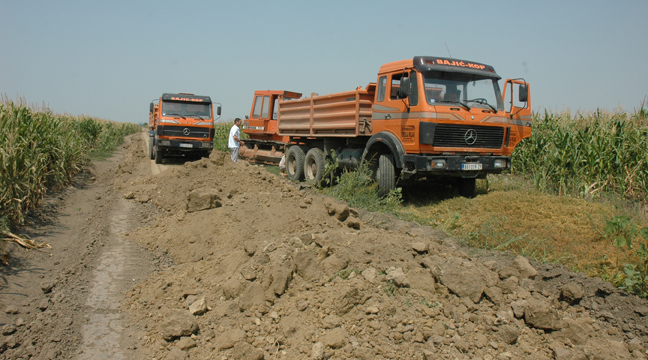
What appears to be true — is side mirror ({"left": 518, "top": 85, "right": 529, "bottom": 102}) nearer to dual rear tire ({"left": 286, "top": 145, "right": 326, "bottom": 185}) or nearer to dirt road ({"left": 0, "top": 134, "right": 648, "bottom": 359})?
dirt road ({"left": 0, "top": 134, "right": 648, "bottom": 359})

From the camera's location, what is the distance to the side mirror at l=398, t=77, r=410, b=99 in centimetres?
781

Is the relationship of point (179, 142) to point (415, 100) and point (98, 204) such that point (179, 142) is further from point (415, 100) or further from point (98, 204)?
point (415, 100)

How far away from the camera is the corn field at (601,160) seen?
889 cm

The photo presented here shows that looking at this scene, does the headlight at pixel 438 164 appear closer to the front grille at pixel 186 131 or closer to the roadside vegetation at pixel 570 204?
the roadside vegetation at pixel 570 204

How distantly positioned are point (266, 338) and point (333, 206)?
2.93 metres

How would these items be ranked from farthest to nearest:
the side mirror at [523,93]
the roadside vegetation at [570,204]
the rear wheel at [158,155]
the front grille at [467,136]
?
the rear wheel at [158,155] < the side mirror at [523,93] < the front grille at [467,136] < the roadside vegetation at [570,204]

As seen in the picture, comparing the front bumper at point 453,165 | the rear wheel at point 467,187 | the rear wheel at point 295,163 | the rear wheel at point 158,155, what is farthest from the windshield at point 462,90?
the rear wheel at point 158,155

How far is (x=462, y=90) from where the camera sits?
8.27 metres

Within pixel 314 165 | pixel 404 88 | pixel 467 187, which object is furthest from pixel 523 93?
pixel 314 165

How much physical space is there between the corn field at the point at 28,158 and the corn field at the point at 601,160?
9873mm

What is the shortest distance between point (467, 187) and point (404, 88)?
2.69 meters

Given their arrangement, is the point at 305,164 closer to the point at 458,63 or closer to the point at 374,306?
the point at 458,63

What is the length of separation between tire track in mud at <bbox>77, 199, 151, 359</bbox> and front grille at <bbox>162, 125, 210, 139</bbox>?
8421 mm

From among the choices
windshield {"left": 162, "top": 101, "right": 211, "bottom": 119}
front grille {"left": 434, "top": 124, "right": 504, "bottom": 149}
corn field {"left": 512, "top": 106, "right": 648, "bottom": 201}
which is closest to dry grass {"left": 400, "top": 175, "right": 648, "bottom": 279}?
front grille {"left": 434, "top": 124, "right": 504, "bottom": 149}
